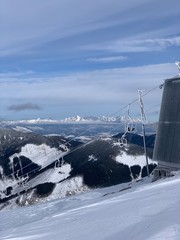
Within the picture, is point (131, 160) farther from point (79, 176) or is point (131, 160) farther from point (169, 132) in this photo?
point (169, 132)

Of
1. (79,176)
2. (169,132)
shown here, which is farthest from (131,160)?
(169,132)

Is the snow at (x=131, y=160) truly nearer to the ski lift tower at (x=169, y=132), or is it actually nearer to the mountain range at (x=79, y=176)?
the mountain range at (x=79, y=176)

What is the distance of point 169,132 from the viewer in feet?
132

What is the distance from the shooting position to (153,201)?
19.9 meters

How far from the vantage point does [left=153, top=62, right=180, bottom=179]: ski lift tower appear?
129ft

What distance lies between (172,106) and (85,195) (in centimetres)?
1300

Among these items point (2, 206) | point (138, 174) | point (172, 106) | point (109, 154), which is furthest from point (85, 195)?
point (109, 154)

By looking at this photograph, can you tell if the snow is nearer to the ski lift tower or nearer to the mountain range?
the mountain range

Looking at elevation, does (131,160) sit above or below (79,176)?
above

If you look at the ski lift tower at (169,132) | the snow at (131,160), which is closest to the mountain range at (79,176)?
the snow at (131,160)

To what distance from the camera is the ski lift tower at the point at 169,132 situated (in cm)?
3919

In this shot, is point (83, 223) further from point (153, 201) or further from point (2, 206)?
point (2, 206)

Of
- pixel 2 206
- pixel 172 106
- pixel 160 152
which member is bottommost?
pixel 2 206

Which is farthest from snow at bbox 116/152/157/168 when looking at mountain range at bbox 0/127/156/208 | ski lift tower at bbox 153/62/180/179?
ski lift tower at bbox 153/62/180/179
